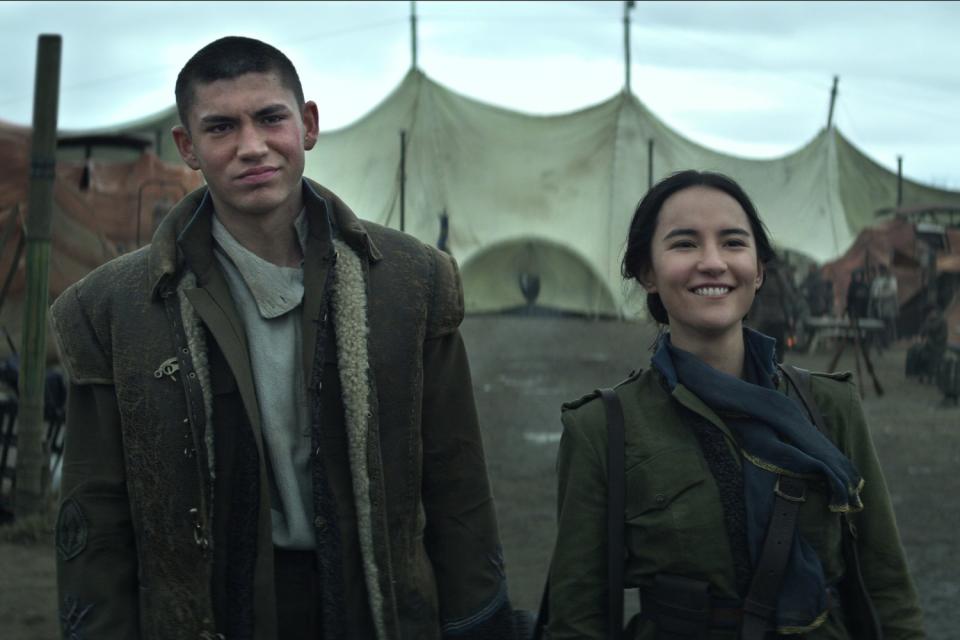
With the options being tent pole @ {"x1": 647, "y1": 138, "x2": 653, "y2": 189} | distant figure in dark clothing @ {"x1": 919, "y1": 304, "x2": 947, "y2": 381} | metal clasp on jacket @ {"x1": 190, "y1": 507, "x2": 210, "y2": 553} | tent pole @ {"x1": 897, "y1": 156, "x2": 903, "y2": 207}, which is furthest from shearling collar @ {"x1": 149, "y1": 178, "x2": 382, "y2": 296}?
tent pole @ {"x1": 897, "y1": 156, "x2": 903, "y2": 207}

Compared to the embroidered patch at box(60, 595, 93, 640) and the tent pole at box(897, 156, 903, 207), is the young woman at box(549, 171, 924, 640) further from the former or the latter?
the tent pole at box(897, 156, 903, 207)

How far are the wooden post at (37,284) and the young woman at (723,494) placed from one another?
3.81 metres

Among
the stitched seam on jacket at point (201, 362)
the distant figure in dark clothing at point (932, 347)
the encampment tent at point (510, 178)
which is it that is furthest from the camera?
the encampment tent at point (510, 178)

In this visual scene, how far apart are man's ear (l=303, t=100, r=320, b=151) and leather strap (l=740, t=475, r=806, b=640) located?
106 cm

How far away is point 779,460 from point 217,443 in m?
0.92

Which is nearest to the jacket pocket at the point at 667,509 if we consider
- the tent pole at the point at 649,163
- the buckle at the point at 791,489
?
the buckle at the point at 791,489

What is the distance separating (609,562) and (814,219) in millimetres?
31866

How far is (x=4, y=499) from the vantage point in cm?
579

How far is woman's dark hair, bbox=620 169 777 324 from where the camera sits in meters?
2.19

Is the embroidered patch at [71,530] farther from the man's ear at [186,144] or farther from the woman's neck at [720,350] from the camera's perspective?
the woman's neck at [720,350]

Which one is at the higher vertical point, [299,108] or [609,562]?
[299,108]

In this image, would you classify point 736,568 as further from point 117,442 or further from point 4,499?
point 4,499

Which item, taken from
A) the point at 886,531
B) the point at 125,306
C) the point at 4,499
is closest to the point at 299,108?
the point at 125,306

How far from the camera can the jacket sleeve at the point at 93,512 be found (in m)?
2.07
